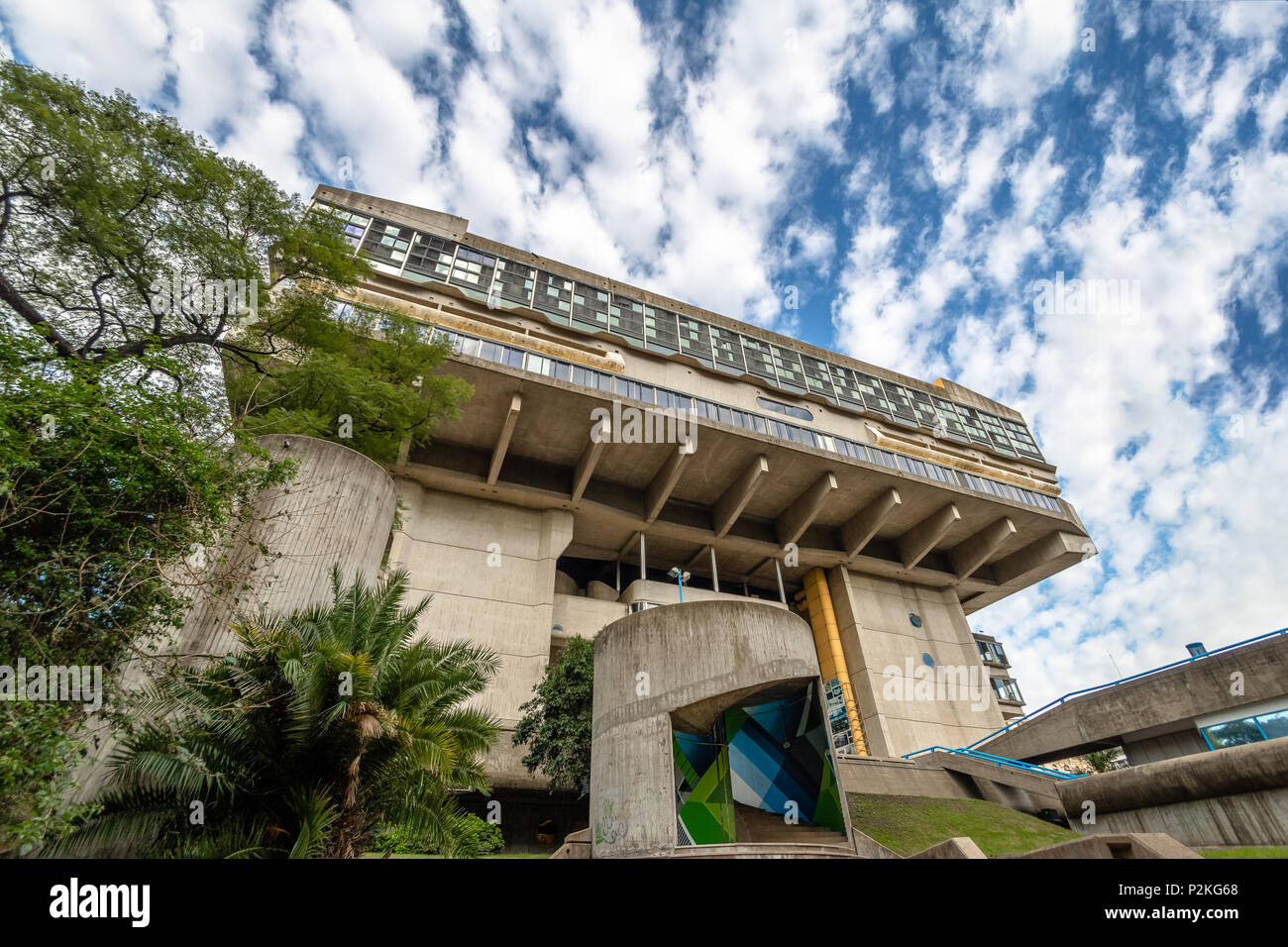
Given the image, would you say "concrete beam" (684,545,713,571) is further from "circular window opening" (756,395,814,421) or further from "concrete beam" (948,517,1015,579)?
"concrete beam" (948,517,1015,579)

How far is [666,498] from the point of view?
85.7ft

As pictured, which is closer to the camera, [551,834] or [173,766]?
[173,766]

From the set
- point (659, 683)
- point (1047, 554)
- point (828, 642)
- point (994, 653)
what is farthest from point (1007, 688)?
point (659, 683)

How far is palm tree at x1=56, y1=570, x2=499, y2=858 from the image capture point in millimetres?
7406

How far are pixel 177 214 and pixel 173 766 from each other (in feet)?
37.4

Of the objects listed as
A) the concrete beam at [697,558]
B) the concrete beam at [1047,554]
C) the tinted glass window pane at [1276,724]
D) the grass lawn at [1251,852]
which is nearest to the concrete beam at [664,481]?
the concrete beam at [697,558]

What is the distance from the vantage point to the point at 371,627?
31.9ft

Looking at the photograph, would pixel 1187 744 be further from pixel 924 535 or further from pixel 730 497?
pixel 730 497

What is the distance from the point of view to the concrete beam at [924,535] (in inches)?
1128

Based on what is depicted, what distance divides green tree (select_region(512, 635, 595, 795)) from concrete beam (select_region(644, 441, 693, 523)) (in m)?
8.62

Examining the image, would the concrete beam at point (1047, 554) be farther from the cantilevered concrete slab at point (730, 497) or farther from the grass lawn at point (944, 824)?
the grass lawn at point (944, 824)
